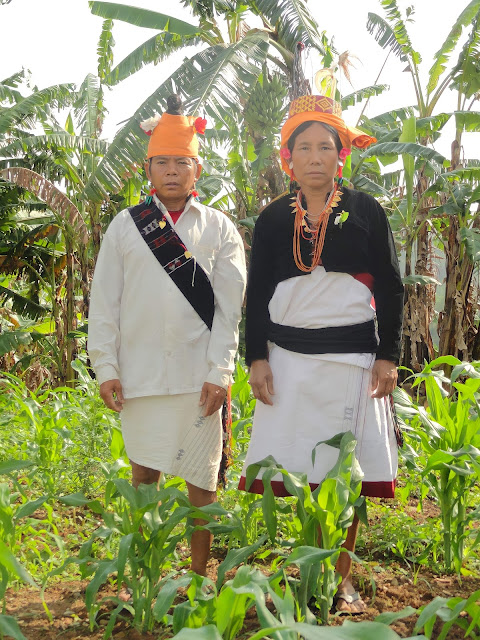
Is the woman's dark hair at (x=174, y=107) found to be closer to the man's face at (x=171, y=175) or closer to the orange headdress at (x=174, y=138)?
the orange headdress at (x=174, y=138)

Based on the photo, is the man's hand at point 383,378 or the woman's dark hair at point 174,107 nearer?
the man's hand at point 383,378

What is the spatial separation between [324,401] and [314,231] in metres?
0.63

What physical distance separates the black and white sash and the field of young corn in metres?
0.70

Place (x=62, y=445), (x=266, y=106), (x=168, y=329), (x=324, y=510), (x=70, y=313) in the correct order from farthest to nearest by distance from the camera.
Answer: (x=70, y=313), (x=266, y=106), (x=62, y=445), (x=168, y=329), (x=324, y=510)

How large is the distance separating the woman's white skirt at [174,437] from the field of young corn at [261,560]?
6.3 inches

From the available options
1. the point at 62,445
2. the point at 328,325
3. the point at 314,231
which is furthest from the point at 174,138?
the point at 62,445

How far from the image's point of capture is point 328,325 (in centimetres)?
243

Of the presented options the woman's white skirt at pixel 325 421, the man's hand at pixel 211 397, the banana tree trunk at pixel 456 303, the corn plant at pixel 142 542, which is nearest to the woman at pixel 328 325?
the woman's white skirt at pixel 325 421

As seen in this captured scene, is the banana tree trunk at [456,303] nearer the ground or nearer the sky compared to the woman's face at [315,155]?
nearer the ground

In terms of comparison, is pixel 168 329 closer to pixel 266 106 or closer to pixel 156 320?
pixel 156 320

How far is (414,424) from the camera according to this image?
3.81 meters

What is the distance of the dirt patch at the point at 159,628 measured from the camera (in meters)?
2.28

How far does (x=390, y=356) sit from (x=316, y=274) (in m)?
0.41

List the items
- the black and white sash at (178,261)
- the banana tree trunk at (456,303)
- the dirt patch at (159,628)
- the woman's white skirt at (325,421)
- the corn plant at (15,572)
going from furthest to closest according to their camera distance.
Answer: the banana tree trunk at (456,303)
the black and white sash at (178,261)
the woman's white skirt at (325,421)
the dirt patch at (159,628)
the corn plant at (15,572)
